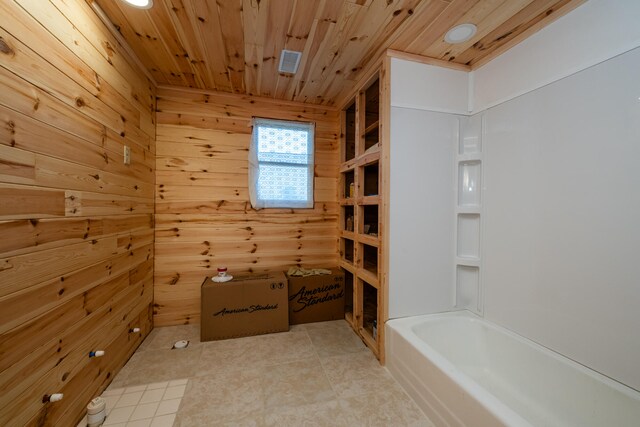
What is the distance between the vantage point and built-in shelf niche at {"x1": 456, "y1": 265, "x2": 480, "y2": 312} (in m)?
1.86

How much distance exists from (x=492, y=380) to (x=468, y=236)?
3.16 feet

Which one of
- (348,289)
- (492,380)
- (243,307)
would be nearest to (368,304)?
(348,289)

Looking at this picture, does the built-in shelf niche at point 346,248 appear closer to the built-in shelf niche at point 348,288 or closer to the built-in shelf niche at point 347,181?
the built-in shelf niche at point 348,288

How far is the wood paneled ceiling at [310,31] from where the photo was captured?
135 centimetres

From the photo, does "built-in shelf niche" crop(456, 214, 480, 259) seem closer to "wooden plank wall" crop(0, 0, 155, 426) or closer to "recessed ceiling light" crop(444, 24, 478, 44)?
"recessed ceiling light" crop(444, 24, 478, 44)

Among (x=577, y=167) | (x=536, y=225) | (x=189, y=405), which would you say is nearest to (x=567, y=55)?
(x=577, y=167)

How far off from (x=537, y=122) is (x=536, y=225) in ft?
2.08

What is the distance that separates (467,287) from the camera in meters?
1.89

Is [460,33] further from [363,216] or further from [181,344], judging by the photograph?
[181,344]

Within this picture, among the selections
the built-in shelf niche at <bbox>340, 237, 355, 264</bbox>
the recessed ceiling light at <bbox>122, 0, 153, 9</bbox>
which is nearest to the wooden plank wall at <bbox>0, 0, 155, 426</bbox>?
the recessed ceiling light at <bbox>122, 0, 153, 9</bbox>

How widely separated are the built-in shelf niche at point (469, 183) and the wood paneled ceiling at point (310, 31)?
776mm

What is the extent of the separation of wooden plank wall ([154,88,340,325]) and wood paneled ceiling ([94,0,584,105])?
359 millimetres

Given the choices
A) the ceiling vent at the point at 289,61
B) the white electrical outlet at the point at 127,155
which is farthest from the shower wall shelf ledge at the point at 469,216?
the white electrical outlet at the point at 127,155

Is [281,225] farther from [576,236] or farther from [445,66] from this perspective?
[576,236]
